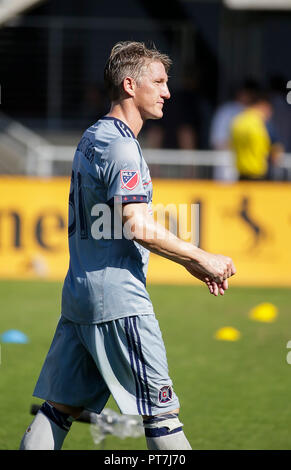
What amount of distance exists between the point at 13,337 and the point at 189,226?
16.0 ft

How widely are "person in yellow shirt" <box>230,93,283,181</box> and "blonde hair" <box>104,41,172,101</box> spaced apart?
952cm

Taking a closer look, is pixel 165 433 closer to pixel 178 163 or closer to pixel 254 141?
pixel 254 141

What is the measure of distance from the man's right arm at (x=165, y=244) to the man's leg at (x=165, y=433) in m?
0.70

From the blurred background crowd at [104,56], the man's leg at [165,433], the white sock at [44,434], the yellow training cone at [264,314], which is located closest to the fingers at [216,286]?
the man's leg at [165,433]

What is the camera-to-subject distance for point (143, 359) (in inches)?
168

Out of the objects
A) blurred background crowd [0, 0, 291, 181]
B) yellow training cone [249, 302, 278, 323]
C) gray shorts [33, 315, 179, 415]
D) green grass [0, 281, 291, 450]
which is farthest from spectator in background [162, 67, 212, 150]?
gray shorts [33, 315, 179, 415]

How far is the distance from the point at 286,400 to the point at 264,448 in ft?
4.22

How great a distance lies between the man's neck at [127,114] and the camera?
4379 millimetres

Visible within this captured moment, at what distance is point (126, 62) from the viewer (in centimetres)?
434

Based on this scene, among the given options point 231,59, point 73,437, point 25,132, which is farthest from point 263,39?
point 73,437

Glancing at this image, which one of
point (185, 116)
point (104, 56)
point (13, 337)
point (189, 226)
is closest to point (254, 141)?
point (189, 226)

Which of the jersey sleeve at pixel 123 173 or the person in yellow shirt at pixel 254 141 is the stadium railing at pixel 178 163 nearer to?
the person in yellow shirt at pixel 254 141

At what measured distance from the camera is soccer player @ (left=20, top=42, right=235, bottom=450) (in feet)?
13.6

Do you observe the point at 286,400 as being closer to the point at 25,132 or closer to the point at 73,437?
the point at 73,437
